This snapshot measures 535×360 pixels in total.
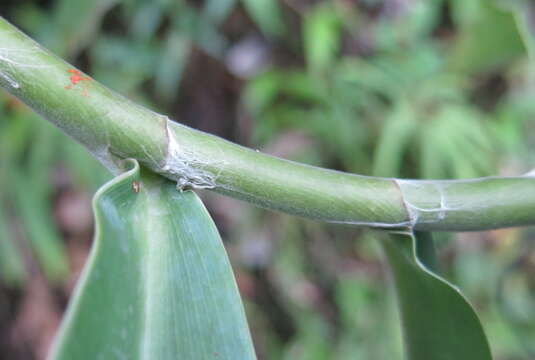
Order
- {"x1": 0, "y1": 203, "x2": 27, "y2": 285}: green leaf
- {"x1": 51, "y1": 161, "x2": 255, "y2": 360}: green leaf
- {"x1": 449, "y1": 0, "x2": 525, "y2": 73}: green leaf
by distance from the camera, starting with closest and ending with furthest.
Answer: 1. {"x1": 51, "y1": 161, "x2": 255, "y2": 360}: green leaf
2. {"x1": 449, "y1": 0, "x2": 525, "y2": 73}: green leaf
3. {"x1": 0, "y1": 203, "x2": 27, "y2": 285}: green leaf

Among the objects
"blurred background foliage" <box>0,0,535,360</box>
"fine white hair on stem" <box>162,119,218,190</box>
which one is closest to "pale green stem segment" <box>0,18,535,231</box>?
"fine white hair on stem" <box>162,119,218,190</box>

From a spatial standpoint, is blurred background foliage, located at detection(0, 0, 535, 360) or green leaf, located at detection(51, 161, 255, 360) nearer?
green leaf, located at detection(51, 161, 255, 360)

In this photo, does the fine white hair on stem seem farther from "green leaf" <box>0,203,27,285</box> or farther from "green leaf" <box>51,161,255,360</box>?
"green leaf" <box>0,203,27,285</box>

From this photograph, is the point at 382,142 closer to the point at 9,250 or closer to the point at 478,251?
the point at 478,251

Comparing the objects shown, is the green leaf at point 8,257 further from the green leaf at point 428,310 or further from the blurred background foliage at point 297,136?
the green leaf at point 428,310

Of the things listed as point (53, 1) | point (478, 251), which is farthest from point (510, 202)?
point (53, 1)

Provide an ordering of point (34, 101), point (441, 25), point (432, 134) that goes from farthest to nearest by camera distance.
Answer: point (441, 25) → point (432, 134) → point (34, 101)

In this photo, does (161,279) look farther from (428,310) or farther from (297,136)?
(297,136)
